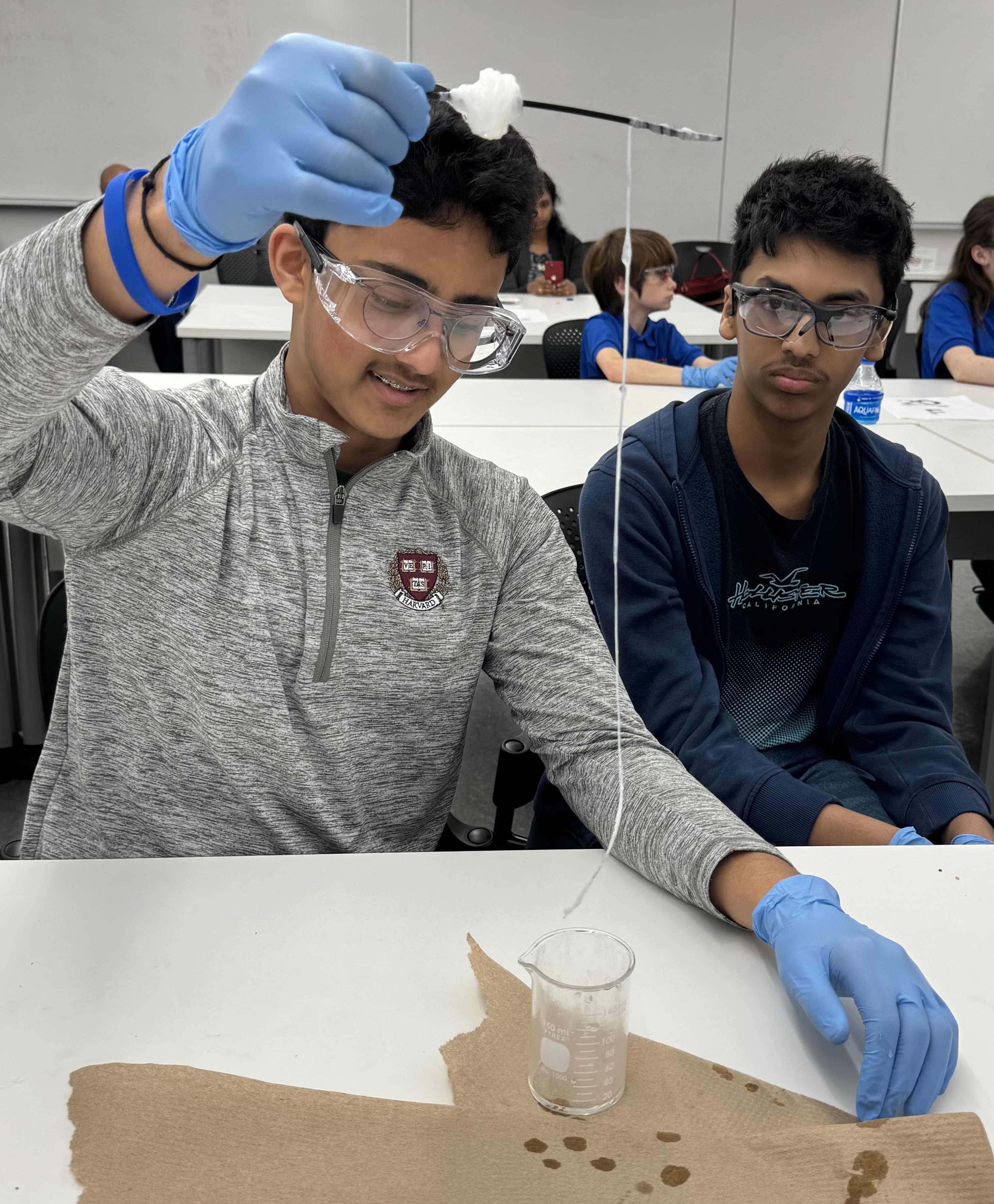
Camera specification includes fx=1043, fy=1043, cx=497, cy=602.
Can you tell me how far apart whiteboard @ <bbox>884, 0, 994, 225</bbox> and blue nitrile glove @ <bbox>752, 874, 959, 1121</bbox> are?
6064mm

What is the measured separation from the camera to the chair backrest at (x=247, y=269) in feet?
15.5

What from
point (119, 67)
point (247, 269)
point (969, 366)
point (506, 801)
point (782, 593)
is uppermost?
point (119, 67)

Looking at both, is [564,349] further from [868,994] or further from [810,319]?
[868,994]

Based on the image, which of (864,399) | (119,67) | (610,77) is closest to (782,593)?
(864,399)

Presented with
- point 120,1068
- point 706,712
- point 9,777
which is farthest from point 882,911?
point 9,777

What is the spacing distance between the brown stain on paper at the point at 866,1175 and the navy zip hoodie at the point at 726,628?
65 cm

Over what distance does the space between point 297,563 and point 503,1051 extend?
0.54 m

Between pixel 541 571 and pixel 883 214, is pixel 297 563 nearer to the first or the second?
pixel 541 571

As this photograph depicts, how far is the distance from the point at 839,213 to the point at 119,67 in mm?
5240

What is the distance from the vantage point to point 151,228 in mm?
711

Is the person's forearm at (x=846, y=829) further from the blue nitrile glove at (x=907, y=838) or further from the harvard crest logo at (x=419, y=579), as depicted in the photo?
the harvard crest logo at (x=419, y=579)

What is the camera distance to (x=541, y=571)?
1.22 m

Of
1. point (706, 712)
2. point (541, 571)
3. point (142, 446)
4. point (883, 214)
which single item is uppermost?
point (883, 214)

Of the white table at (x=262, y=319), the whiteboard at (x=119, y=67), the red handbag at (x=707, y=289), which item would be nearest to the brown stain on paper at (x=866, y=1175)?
the white table at (x=262, y=319)
